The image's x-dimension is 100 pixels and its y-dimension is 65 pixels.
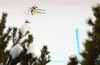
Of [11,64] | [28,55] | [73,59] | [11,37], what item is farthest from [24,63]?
[73,59]

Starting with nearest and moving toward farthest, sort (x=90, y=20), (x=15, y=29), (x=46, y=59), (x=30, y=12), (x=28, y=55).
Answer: (x=90, y=20) < (x=28, y=55) < (x=15, y=29) < (x=46, y=59) < (x=30, y=12)

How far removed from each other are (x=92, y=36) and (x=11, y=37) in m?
1.36

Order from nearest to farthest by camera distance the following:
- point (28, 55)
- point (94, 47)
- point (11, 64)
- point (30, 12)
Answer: point (94, 47) < point (28, 55) < point (11, 64) < point (30, 12)

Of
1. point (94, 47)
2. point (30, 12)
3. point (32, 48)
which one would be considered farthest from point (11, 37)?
point (30, 12)

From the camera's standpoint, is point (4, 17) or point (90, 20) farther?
point (4, 17)

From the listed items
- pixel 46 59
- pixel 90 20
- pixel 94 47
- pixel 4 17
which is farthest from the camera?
pixel 46 59

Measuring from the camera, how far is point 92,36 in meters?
1.29

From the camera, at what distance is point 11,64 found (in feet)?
6.17

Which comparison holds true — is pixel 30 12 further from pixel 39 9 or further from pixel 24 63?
pixel 24 63

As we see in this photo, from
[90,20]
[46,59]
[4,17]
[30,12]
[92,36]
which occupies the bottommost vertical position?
[46,59]

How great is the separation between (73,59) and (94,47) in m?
0.20

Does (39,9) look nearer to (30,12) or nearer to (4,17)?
(30,12)

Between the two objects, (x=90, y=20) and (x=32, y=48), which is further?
(x=32, y=48)

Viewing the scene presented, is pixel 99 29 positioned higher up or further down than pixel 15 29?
further down
